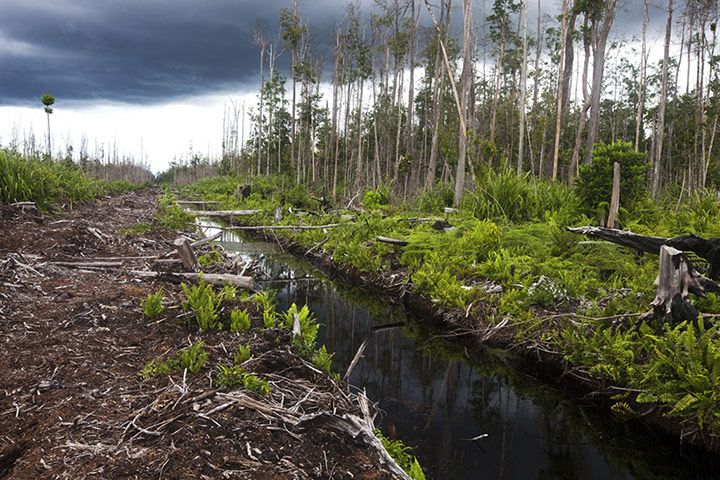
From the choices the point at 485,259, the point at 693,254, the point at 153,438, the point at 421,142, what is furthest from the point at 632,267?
the point at 421,142

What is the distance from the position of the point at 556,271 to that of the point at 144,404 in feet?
17.0

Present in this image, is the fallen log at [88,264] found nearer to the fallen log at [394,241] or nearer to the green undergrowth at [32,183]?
the green undergrowth at [32,183]

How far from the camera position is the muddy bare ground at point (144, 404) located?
214 centimetres

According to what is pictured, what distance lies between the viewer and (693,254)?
4.48 m

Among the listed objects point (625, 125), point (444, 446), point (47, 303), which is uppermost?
point (625, 125)

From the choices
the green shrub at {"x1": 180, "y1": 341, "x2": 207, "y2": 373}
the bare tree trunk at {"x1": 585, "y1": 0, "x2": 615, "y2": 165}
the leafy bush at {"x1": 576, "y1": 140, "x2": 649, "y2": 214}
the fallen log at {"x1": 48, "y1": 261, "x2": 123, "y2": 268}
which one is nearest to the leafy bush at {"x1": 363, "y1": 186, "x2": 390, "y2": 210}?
the bare tree trunk at {"x1": 585, "y1": 0, "x2": 615, "y2": 165}

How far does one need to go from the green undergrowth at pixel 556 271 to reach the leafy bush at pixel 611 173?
60mm

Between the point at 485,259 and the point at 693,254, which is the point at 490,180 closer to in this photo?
the point at 485,259

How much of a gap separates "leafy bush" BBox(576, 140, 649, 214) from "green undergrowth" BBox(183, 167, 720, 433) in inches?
2.4

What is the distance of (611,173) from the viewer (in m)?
7.29

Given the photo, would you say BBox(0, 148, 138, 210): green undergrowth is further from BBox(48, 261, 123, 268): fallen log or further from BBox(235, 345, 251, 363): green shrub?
BBox(235, 345, 251, 363): green shrub

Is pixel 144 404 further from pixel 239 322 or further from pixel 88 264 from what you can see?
pixel 88 264

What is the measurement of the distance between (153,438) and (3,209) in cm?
678

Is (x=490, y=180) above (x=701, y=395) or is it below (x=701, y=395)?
above
